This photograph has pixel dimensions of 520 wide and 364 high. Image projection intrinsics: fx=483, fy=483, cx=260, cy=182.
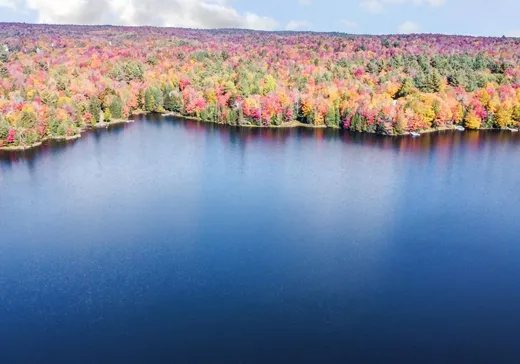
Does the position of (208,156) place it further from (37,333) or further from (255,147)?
(37,333)

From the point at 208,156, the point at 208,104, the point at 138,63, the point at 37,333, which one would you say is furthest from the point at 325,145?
the point at 138,63

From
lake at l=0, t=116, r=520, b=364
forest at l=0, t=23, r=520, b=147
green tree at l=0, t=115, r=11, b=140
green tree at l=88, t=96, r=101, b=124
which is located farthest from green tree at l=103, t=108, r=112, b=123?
lake at l=0, t=116, r=520, b=364

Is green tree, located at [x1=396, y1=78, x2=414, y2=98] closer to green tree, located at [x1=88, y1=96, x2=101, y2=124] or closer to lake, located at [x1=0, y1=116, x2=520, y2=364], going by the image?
lake, located at [x1=0, y1=116, x2=520, y2=364]

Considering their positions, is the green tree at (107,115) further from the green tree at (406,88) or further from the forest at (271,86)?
the green tree at (406,88)

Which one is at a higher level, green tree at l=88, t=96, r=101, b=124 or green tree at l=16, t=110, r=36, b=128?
green tree at l=88, t=96, r=101, b=124

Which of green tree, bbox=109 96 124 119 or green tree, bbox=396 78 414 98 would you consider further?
green tree, bbox=109 96 124 119

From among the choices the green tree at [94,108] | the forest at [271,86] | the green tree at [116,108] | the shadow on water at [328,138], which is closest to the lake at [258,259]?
the shadow on water at [328,138]

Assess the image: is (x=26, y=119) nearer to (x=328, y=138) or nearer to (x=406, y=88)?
(x=328, y=138)

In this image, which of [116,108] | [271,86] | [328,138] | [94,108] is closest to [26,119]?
[94,108]
